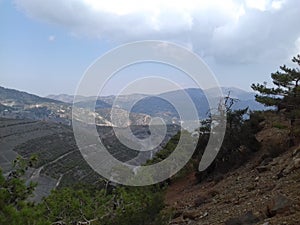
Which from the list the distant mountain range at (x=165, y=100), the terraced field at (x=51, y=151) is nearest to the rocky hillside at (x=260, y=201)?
the distant mountain range at (x=165, y=100)

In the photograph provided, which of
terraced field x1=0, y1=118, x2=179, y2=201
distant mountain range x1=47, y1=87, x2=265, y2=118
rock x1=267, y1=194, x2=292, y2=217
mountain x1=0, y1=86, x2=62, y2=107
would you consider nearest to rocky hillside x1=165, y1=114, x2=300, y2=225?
rock x1=267, y1=194, x2=292, y2=217

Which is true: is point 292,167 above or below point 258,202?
above

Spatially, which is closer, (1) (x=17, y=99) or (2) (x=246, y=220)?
(2) (x=246, y=220)

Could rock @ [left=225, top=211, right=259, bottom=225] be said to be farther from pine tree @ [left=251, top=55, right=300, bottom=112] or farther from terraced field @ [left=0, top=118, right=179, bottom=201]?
terraced field @ [left=0, top=118, right=179, bottom=201]

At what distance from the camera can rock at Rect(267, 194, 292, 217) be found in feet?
23.4

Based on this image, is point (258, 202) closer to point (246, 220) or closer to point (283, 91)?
point (246, 220)

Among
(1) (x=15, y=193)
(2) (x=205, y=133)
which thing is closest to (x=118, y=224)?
(1) (x=15, y=193)

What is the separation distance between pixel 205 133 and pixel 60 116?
12079cm

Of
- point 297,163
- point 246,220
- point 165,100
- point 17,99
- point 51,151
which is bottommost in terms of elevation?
point 51,151

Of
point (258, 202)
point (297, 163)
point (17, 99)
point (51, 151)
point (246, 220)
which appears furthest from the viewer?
point (17, 99)

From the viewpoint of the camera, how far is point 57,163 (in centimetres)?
4956

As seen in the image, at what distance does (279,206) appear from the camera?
7234mm

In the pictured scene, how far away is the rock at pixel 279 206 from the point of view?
7.14 m

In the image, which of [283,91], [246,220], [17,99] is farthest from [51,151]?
[17,99]
